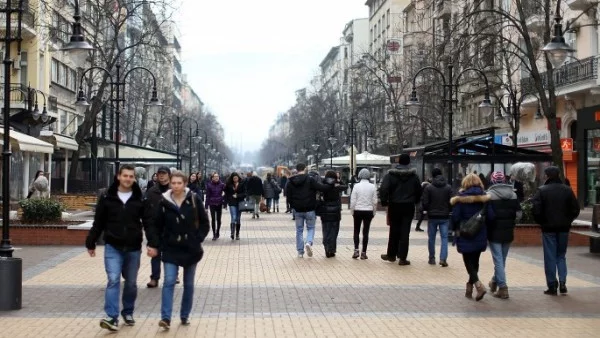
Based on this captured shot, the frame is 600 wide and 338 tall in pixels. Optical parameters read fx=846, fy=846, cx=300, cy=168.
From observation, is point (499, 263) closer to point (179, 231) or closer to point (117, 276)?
point (179, 231)

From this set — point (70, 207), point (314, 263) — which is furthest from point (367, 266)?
point (70, 207)

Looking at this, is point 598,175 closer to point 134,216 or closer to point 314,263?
point 314,263

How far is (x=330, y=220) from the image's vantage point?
16.8 meters

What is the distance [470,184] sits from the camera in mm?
11695

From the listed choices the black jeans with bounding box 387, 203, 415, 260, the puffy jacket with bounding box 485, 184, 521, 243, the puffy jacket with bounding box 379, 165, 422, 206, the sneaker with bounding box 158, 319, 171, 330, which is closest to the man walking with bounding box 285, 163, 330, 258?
the puffy jacket with bounding box 379, 165, 422, 206

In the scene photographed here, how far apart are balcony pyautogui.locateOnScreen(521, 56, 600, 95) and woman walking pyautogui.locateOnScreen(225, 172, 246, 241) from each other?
16.0 m

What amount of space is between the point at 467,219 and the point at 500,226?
1.47 feet

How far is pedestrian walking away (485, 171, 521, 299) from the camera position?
37.3 ft

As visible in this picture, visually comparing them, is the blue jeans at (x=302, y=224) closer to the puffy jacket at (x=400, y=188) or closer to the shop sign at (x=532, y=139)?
the puffy jacket at (x=400, y=188)

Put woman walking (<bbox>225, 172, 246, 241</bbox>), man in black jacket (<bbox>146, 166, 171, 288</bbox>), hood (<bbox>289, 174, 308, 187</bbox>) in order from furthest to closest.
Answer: woman walking (<bbox>225, 172, 246, 241</bbox>) < hood (<bbox>289, 174, 308, 187</bbox>) < man in black jacket (<bbox>146, 166, 171, 288</bbox>)

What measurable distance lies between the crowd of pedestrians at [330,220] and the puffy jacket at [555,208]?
0.01 meters

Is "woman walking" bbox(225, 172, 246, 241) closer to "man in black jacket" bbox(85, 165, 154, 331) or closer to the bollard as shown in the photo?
the bollard

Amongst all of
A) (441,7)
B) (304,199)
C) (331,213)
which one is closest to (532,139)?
(441,7)

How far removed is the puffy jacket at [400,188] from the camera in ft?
51.1
